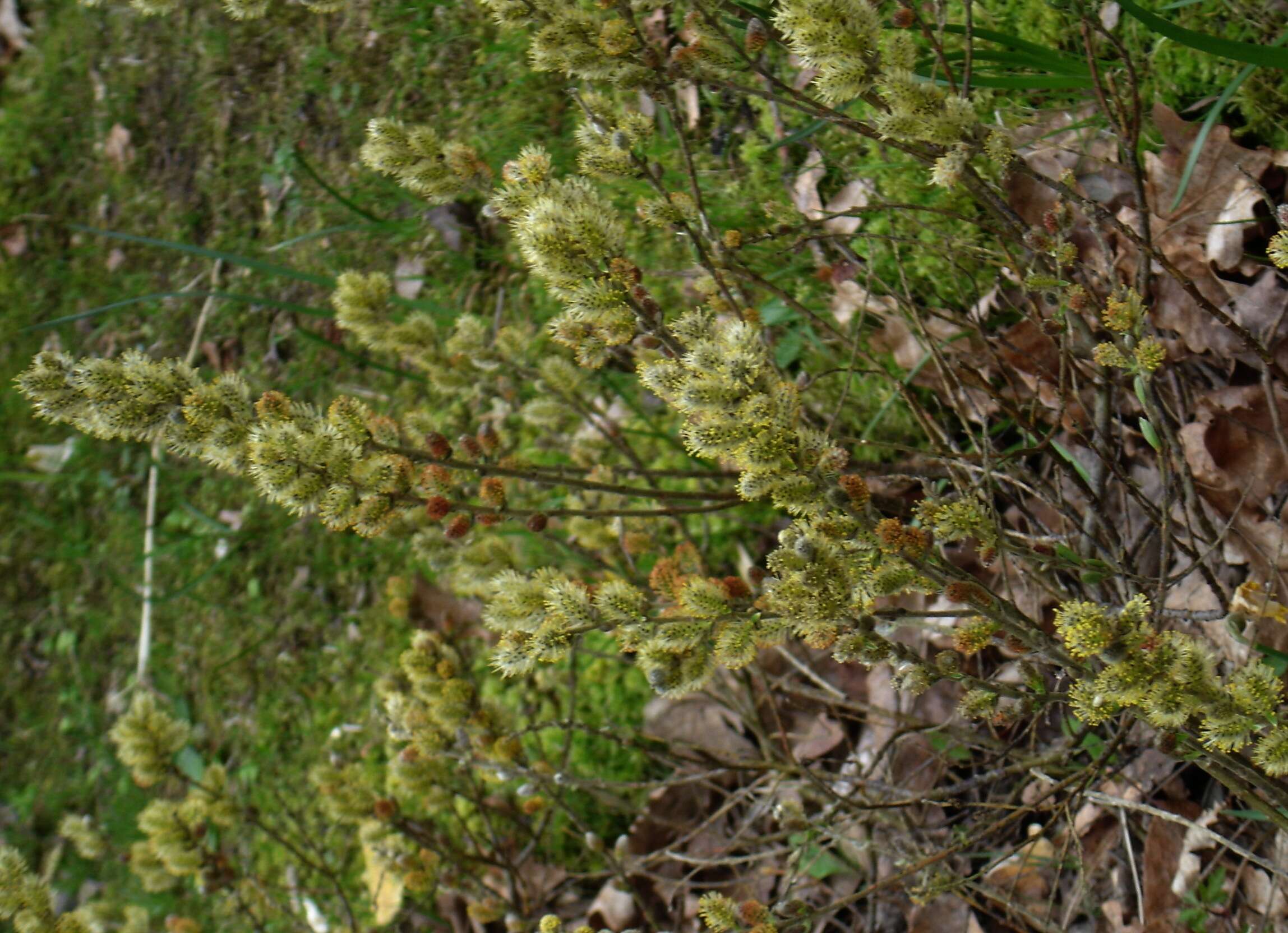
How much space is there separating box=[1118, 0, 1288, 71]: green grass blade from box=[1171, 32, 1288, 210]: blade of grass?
Answer: 0.07 metres

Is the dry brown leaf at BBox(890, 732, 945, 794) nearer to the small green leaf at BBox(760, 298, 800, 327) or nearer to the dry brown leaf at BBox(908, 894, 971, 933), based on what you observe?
the dry brown leaf at BBox(908, 894, 971, 933)

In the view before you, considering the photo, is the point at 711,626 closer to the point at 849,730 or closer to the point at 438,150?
the point at 438,150

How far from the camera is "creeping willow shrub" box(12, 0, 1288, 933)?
4.20 ft

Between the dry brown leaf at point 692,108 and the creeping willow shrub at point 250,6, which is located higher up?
the creeping willow shrub at point 250,6

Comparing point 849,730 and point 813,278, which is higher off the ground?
point 813,278

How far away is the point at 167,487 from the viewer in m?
3.71

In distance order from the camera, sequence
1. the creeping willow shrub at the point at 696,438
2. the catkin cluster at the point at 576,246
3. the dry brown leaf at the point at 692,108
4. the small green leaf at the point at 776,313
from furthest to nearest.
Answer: the dry brown leaf at the point at 692,108
the small green leaf at the point at 776,313
the catkin cluster at the point at 576,246
the creeping willow shrub at the point at 696,438

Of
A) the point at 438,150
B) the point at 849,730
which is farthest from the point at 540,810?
the point at 438,150

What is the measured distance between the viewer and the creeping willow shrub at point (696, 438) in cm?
128

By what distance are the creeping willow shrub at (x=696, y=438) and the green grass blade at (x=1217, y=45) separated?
22 centimetres

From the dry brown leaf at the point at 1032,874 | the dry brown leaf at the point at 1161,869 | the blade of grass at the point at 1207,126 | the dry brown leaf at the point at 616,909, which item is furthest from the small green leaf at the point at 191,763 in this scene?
the blade of grass at the point at 1207,126

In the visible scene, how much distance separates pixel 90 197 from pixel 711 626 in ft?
13.1

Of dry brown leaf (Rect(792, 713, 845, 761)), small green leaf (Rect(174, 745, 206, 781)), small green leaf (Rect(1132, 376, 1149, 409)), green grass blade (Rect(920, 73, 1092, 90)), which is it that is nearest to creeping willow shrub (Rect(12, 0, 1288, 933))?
small green leaf (Rect(1132, 376, 1149, 409))

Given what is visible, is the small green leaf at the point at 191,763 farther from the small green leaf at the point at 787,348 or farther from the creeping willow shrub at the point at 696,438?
the small green leaf at the point at 787,348
